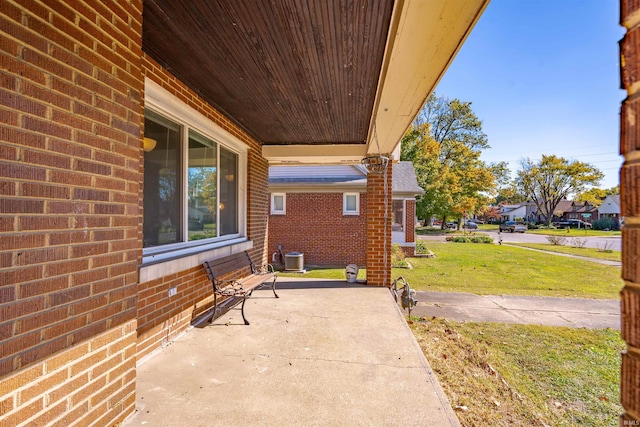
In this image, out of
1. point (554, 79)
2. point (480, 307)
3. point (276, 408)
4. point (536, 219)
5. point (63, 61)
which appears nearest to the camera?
point (63, 61)

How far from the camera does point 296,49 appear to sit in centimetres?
298

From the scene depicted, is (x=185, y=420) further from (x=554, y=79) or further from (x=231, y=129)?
(x=554, y=79)

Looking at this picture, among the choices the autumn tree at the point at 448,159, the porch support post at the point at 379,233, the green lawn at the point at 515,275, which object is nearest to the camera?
the porch support post at the point at 379,233

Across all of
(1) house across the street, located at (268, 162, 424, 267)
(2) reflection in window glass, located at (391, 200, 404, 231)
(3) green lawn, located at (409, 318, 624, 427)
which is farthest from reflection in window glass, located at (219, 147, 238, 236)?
(2) reflection in window glass, located at (391, 200, 404, 231)

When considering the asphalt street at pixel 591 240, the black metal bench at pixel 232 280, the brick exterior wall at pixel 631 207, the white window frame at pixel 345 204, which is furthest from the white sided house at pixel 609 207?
the brick exterior wall at pixel 631 207

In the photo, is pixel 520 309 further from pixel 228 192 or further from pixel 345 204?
pixel 228 192

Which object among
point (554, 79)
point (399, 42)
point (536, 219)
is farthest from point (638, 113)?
point (536, 219)

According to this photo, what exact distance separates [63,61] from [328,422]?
285 cm

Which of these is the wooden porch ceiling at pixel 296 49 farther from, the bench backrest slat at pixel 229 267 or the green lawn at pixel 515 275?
the green lawn at pixel 515 275

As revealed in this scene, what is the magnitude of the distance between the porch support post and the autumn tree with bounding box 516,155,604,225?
41.7 m

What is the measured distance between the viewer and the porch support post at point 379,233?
20.9 ft

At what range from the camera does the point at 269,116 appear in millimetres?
4949

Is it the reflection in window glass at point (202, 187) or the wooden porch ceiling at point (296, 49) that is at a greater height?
the wooden porch ceiling at point (296, 49)

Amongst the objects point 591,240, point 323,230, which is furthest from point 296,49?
point 591,240
